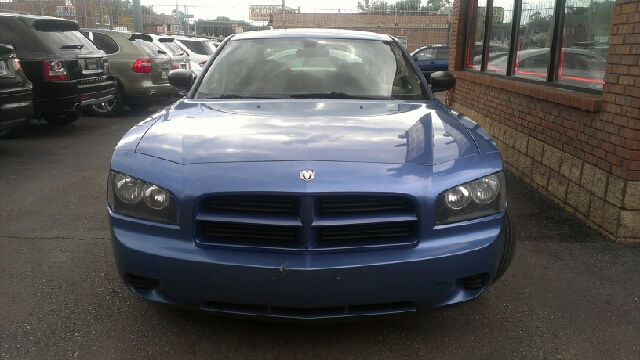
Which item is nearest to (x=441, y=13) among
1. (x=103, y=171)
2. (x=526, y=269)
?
(x=103, y=171)

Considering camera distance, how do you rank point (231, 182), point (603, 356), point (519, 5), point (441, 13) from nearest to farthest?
point (231, 182) < point (603, 356) < point (519, 5) < point (441, 13)

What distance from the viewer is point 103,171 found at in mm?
6562

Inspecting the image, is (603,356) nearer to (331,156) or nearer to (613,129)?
(331,156)

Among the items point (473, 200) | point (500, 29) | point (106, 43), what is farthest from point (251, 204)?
point (106, 43)

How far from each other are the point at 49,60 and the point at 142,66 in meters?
3.28

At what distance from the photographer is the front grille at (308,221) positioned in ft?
8.01

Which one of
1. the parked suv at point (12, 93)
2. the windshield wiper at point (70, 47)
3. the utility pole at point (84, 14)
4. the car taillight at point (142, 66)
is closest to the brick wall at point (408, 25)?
the utility pole at point (84, 14)

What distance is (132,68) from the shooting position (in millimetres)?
11562

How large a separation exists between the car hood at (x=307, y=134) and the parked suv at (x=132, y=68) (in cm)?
868

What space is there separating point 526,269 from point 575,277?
0.29 meters

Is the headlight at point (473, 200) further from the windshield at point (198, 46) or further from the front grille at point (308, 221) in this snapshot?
the windshield at point (198, 46)

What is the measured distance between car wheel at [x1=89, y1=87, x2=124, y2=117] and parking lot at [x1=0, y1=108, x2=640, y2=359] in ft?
24.7

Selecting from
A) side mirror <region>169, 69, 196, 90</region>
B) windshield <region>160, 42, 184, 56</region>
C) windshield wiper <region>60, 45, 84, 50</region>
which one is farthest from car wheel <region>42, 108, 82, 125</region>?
side mirror <region>169, 69, 196, 90</region>

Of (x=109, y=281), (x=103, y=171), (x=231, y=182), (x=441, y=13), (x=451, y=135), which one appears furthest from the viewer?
(x=441, y=13)
